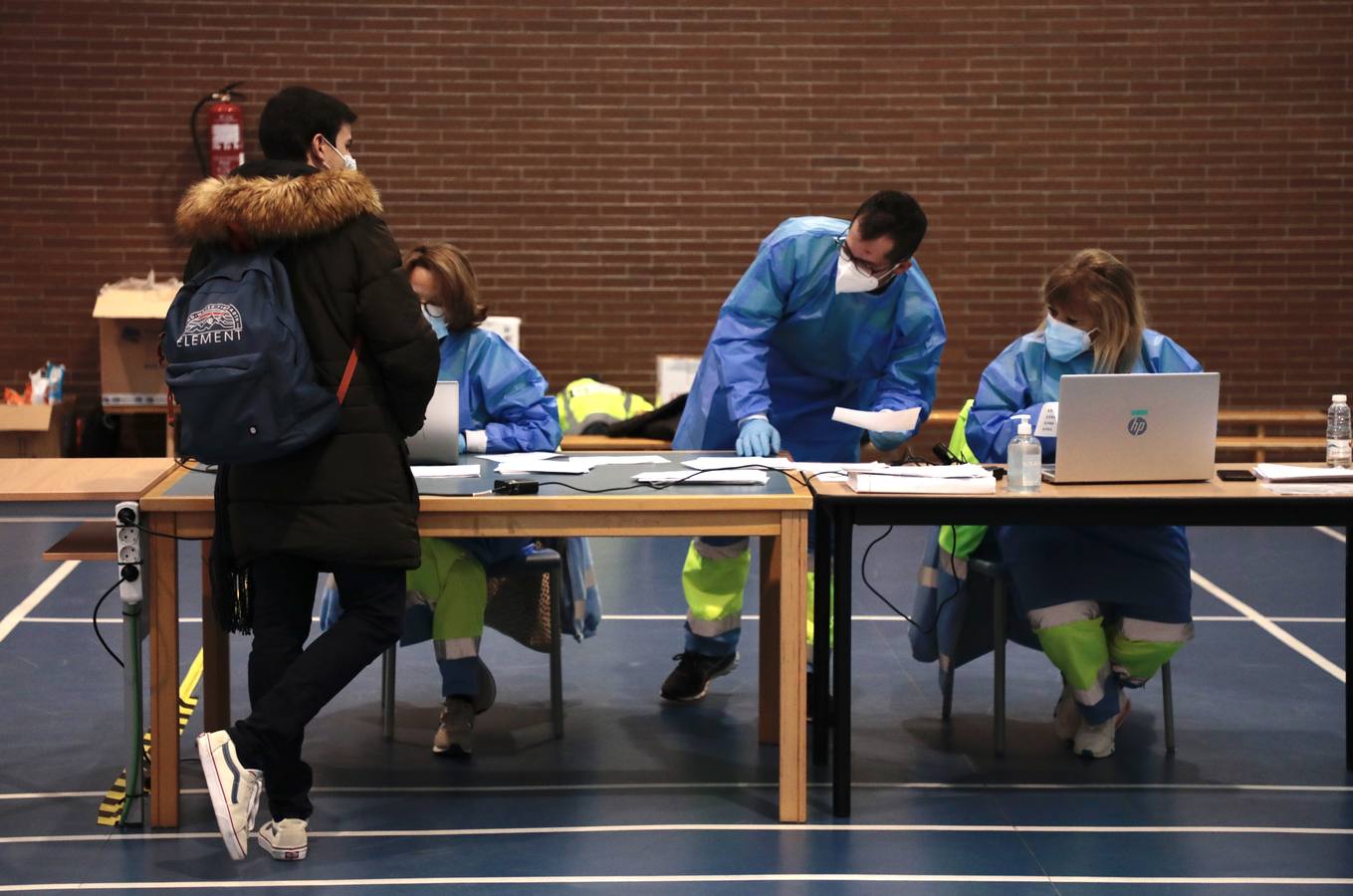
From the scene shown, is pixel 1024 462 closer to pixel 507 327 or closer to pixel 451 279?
pixel 451 279

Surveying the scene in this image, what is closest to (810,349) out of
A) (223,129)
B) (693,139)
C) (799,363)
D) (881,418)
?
(799,363)

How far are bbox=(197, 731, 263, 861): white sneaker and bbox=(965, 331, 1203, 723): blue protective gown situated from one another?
185 cm

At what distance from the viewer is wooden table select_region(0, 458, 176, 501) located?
3.25 metres

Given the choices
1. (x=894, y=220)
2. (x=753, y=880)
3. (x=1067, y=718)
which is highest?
(x=894, y=220)

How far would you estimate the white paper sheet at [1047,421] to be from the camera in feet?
12.5

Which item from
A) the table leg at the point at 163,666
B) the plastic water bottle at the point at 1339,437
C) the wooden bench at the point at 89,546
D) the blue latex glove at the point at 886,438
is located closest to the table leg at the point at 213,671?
the wooden bench at the point at 89,546

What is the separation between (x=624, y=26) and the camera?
27.2 ft

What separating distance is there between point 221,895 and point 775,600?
1549 mm

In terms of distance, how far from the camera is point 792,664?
3312mm

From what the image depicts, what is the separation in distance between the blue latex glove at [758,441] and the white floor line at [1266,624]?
65.9 inches

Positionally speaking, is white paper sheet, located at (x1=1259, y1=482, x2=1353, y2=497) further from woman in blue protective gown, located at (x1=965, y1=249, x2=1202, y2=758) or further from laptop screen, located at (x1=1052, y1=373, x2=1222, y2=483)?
woman in blue protective gown, located at (x1=965, y1=249, x2=1202, y2=758)

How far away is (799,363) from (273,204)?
1.90 m

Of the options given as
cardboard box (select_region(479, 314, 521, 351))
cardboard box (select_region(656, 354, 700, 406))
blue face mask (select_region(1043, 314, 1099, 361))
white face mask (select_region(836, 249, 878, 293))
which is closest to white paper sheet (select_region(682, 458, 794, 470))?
white face mask (select_region(836, 249, 878, 293))

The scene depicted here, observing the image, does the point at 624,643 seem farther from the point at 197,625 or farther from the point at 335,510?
the point at 335,510
